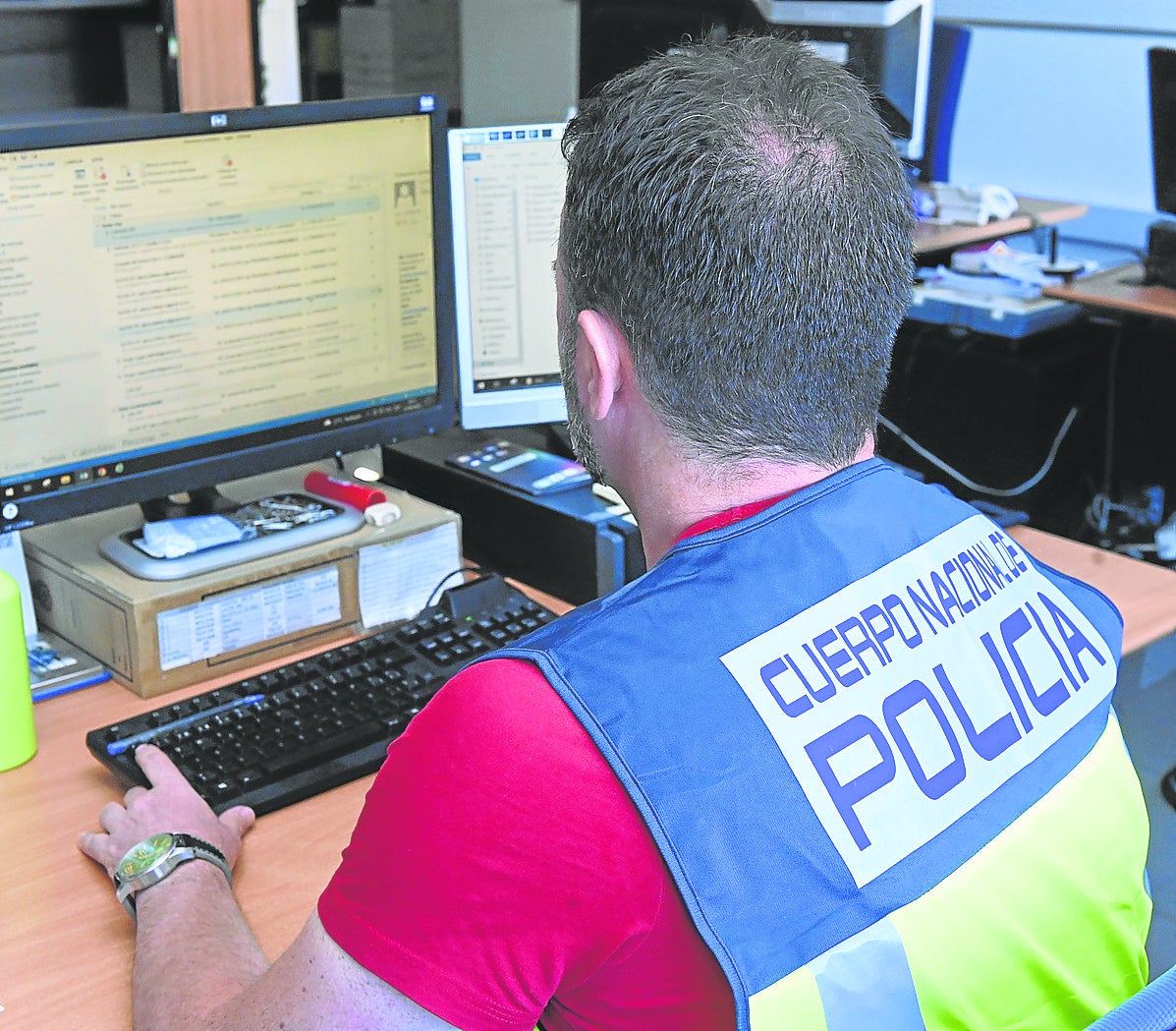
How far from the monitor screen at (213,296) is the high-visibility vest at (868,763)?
73cm

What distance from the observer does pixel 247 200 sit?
1394 mm

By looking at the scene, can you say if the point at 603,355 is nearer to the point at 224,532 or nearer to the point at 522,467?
the point at 224,532

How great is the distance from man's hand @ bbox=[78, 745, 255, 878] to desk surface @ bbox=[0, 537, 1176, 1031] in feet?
0.07

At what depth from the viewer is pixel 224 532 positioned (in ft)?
4.75

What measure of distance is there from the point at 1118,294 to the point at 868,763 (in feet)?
9.76

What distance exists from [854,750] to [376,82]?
10.0 ft

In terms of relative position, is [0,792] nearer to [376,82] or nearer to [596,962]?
[596,962]

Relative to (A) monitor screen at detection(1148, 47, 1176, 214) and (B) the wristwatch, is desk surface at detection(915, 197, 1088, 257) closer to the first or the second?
(A) monitor screen at detection(1148, 47, 1176, 214)

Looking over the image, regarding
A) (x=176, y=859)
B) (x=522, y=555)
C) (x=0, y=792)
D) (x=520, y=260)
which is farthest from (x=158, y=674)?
(x=520, y=260)

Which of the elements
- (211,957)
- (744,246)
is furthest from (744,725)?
(211,957)

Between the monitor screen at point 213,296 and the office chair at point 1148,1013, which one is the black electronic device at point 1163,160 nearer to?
the monitor screen at point 213,296

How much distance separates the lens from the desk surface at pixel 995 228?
372 cm

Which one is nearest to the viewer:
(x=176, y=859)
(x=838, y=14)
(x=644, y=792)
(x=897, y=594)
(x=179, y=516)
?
(x=644, y=792)

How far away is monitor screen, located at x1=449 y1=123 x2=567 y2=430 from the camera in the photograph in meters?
1.63
